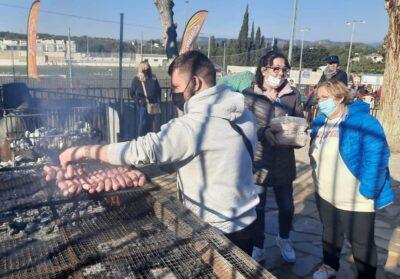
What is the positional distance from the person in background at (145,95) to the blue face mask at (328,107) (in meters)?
5.89

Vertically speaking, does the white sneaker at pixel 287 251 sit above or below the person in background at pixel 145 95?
below

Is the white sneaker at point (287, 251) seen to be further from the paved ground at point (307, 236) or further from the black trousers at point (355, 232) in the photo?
the black trousers at point (355, 232)

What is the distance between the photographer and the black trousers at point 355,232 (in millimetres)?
3109

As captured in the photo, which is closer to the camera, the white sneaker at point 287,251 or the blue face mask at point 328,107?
the blue face mask at point 328,107

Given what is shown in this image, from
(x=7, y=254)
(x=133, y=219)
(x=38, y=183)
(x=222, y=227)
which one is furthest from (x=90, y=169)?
(x=222, y=227)

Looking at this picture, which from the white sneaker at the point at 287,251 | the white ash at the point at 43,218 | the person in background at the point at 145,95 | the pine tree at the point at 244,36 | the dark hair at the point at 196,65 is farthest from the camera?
the pine tree at the point at 244,36

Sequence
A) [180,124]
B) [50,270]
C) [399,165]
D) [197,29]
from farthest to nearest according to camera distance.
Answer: [197,29]
[399,165]
[180,124]
[50,270]

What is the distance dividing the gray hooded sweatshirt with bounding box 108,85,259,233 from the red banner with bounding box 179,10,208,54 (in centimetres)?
735

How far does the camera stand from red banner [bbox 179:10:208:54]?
9336mm

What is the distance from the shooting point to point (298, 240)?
456 centimetres

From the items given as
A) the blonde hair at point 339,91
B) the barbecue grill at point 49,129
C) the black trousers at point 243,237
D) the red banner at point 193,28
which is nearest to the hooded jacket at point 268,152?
the blonde hair at point 339,91

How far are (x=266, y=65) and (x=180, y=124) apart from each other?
1.94 meters

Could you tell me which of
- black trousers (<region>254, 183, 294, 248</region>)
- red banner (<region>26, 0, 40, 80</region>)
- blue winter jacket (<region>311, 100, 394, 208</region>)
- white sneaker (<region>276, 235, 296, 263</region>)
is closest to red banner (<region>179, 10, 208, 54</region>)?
red banner (<region>26, 0, 40, 80</region>)

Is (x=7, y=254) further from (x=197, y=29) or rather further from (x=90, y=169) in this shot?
(x=197, y=29)
